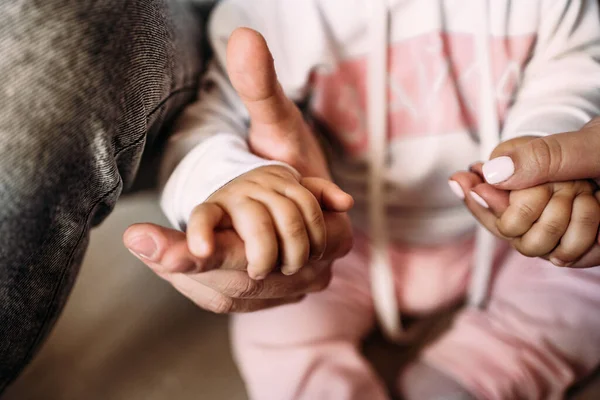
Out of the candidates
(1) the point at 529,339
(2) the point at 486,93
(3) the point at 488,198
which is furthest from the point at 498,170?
(1) the point at 529,339

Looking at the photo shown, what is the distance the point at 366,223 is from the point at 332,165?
0.08 metres

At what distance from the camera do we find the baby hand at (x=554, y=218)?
348 mm

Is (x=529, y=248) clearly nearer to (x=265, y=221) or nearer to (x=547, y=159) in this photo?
(x=547, y=159)

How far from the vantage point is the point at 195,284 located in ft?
1.21

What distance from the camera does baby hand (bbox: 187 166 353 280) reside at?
0.29 metres

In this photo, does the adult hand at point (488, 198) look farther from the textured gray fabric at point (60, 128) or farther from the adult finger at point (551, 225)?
the textured gray fabric at point (60, 128)

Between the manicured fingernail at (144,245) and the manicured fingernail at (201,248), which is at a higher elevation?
the manicured fingernail at (201,248)

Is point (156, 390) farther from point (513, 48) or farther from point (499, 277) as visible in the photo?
point (513, 48)

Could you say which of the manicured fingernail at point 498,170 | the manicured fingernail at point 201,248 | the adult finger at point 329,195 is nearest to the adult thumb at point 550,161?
the manicured fingernail at point 498,170

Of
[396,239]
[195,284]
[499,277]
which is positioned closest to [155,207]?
[195,284]

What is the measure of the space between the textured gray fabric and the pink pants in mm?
230

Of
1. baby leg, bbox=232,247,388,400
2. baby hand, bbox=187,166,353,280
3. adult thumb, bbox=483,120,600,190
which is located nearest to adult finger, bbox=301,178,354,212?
baby hand, bbox=187,166,353,280

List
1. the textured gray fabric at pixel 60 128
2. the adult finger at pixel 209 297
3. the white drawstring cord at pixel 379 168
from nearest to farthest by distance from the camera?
the textured gray fabric at pixel 60 128, the adult finger at pixel 209 297, the white drawstring cord at pixel 379 168

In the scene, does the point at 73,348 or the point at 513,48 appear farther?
the point at 73,348
